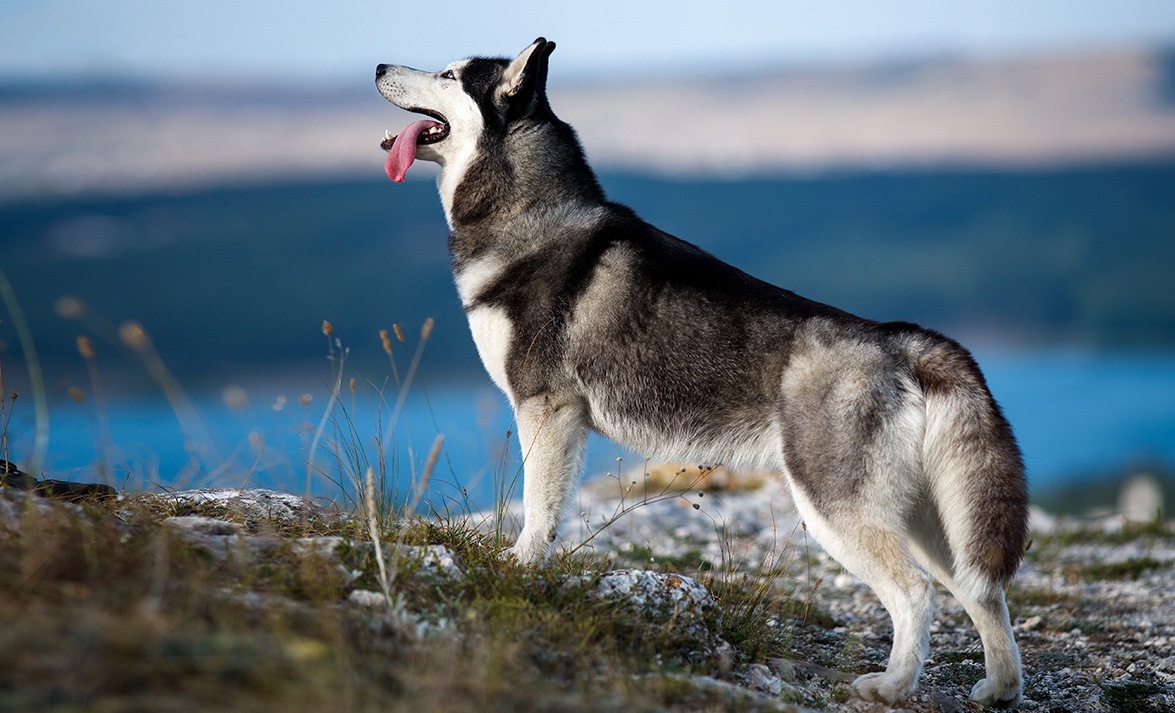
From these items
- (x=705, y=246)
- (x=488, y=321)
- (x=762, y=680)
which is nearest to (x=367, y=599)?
(x=762, y=680)

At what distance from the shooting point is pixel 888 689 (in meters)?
4.34

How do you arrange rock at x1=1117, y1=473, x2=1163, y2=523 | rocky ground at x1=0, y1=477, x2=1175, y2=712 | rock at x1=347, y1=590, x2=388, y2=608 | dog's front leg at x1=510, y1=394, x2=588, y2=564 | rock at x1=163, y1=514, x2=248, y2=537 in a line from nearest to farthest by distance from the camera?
rock at x1=347, y1=590, x2=388, y2=608
rocky ground at x1=0, y1=477, x2=1175, y2=712
rock at x1=163, y1=514, x2=248, y2=537
dog's front leg at x1=510, y1=394, x2=588, y2=564
rock at x1=1117, y1=473, x2=1163, y2=523

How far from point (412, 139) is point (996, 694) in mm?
4426

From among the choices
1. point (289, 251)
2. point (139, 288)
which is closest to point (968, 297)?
point (289, 251)

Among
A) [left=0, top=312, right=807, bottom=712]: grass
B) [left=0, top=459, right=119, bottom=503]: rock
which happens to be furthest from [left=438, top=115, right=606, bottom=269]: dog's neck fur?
[left=0, top=459, right=119, bottom=503]: rock

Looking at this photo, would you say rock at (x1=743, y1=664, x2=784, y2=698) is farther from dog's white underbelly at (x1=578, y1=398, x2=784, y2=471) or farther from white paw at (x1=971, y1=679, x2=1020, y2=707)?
white paw at (x1=971, y1=679, x2=1020, y2=707)

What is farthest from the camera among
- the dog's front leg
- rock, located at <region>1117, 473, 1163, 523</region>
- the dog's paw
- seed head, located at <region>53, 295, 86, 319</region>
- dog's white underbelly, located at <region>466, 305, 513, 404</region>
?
rock, located at <region>1117, 473, 1163, 523</region>

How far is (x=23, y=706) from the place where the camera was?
2.39 metres

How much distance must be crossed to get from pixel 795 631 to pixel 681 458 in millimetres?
1368

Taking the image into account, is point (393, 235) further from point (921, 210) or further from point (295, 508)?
point (295, 508)

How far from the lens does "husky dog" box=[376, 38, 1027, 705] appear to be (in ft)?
14.5

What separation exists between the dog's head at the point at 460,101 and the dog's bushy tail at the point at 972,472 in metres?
2.74

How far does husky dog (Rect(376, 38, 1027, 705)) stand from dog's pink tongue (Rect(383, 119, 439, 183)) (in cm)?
2

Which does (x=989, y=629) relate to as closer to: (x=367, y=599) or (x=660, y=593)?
(x=660, y=593)
